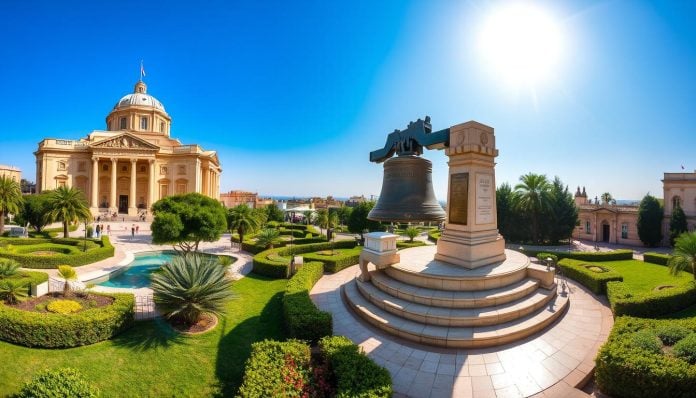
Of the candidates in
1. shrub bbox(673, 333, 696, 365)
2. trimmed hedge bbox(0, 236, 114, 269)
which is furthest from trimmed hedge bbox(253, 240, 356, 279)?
shrub bbox(673, 333, 696, 365)

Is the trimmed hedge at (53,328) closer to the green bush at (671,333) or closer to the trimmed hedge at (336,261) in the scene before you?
the trimmed hedge at (336,261)

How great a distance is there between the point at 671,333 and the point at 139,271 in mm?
20418

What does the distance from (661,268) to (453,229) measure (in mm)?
13873

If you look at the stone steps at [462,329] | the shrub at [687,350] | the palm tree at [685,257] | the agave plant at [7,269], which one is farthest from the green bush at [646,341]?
the agave plant at [7,269]

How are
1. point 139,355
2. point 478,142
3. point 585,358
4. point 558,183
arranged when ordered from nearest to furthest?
1. point 585,358
2. point 139,355
3. point 478,142
4. point 558,183

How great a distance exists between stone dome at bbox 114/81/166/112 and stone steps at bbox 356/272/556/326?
59.7 m

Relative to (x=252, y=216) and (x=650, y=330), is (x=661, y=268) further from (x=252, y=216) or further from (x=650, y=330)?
(x=252, y=216)

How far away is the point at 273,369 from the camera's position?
4.88 meters

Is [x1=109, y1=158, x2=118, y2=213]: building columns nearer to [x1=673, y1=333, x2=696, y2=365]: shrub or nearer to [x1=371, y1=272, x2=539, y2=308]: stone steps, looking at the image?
[x1=371, y1=272, x2=539, y2=308]: stone steps

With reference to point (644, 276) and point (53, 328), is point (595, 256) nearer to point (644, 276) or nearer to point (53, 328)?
point (644, 276)

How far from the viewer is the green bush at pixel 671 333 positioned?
19.0ft

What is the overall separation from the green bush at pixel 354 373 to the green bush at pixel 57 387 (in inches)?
151

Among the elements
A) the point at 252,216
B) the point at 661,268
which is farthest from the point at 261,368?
the point at 661,268

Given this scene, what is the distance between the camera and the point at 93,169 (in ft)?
141
